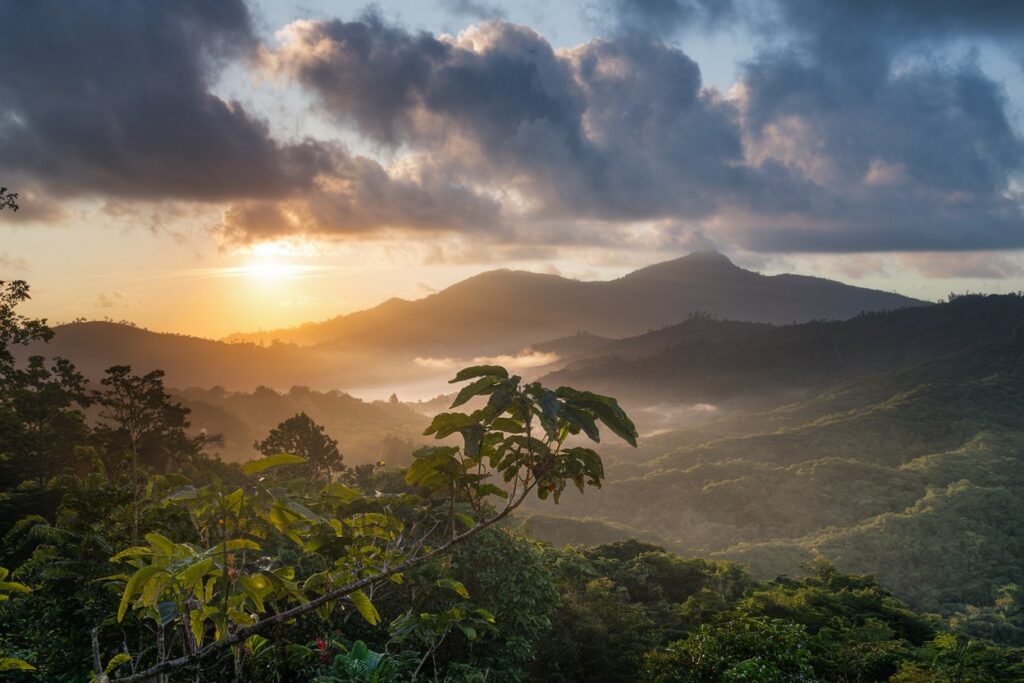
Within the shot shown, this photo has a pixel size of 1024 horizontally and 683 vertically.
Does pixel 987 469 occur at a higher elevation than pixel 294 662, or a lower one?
lower

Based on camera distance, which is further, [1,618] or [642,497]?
[642,497]

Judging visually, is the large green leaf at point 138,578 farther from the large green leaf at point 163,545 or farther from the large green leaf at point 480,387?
the large green leaf at point 480,387

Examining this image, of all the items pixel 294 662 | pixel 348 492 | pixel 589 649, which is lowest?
pixel 589 649

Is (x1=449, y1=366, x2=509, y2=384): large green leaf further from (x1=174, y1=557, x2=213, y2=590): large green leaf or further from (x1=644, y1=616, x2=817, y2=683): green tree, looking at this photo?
(x1=644, y1=616, x2=817, y2=683): green tree

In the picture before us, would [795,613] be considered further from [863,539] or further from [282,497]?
[863,539]

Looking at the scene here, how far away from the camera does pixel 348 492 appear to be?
3246mm

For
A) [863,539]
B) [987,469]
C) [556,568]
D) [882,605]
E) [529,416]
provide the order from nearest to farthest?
[529,416], [556,568], [882,605], [863,539], [987,469]

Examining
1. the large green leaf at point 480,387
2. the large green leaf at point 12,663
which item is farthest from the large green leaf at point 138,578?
the large green leaf at point 12,663

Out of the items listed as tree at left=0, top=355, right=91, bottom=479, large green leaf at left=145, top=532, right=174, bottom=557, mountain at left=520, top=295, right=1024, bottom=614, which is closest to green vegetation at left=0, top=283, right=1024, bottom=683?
large green leaf at left=145, top=532, right=174, bottom=557

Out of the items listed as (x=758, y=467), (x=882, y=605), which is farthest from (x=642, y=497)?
(x=882, y=605)

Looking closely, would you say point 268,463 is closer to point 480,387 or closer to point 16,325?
point 480,387

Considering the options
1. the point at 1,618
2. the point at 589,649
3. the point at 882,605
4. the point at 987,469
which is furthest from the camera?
the point at 987,469

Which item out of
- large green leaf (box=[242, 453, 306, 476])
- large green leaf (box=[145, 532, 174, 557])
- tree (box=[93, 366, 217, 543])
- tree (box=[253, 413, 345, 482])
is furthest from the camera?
tree (box=[253, 413, 345, 482])

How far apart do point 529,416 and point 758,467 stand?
14415 centimetres
